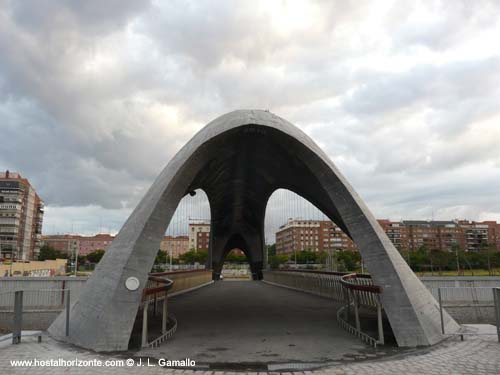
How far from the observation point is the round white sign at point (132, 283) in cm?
952

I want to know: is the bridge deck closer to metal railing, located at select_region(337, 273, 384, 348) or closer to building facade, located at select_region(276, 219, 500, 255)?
metal railing, located at select_region(337, 273, 384, 348)

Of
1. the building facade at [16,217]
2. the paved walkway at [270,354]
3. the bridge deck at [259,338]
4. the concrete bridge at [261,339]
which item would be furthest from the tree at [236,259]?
the paved walkway at [270,354]

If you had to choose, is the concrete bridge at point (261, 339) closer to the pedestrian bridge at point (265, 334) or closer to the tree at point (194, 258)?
the pedestrian bridge at point (265, 334)

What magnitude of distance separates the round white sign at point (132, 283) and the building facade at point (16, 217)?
7220cm

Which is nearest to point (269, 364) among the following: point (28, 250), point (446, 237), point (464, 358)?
point (464, 358)

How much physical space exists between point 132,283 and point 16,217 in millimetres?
78338

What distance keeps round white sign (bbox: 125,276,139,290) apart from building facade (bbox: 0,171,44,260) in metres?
72.2

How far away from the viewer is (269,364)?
25.4 feet

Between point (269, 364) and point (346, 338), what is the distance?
3237mm

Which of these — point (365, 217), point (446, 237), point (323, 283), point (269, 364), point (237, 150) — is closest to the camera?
point (269, 364)

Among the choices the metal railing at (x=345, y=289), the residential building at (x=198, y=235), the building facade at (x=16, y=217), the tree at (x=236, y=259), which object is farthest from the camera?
the residential building at (x=198, y=235)

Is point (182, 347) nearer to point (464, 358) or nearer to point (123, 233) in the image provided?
point (123, 233)

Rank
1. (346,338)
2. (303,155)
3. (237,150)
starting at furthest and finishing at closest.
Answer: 1. (237,150)
2. (303,155)
3. (346,338)

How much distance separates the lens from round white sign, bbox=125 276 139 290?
31.2 ft
